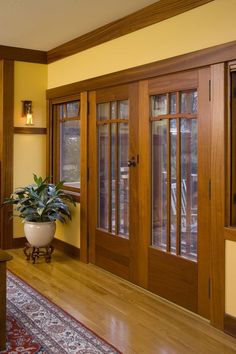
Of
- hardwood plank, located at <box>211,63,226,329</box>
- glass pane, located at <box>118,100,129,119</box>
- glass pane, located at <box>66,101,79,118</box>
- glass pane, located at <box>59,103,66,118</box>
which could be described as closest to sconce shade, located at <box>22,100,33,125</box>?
glass pane, located at <box>59,103,66,118</box>

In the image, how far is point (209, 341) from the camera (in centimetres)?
279

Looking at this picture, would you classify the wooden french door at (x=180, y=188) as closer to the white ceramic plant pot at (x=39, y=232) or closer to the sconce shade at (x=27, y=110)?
the white ceramic plant pot at (x=39, y=232)

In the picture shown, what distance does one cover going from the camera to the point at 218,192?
297 centimetres

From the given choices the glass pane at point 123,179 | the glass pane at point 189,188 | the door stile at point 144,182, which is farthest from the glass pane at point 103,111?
the glass pane at point 189,188

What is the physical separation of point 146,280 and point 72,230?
143cm

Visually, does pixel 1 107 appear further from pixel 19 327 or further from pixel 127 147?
pixel 19 327

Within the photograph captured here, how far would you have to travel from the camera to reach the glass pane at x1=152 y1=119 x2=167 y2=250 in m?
3.54

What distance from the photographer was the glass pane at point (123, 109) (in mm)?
3947

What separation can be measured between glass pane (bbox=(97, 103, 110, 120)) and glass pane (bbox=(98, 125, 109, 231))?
3.6 inches

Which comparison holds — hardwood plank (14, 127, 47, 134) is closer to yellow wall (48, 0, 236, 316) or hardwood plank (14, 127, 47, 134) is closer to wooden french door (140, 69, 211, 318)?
yellow wall (48, 0, 236, 316)

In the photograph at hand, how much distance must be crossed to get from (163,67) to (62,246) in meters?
2.58

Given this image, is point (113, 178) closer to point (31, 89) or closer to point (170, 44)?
point (170, 44)

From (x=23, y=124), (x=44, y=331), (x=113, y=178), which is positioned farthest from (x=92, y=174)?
(x=44, y=331)

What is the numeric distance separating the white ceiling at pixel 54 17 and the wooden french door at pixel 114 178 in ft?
2.13
